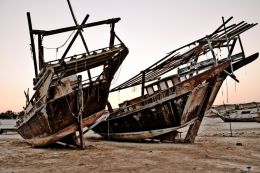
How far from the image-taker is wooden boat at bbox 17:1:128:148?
37.0 feet

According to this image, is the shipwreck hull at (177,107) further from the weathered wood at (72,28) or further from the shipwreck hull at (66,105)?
the weathered wood at (72,28)

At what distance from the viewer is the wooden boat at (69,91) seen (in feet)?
37.0

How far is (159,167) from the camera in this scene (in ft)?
23.5

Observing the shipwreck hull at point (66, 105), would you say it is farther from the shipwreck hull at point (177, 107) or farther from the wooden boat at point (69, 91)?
the shipwreck hull at point (177, 107)

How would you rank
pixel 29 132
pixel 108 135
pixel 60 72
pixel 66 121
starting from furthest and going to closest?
pixel 108 135
pixel 29 132
pixel 66 121
pixel 60 72

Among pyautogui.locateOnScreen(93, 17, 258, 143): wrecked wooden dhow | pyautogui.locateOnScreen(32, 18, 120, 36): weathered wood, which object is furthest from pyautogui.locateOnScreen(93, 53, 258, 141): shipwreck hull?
pyautogui.locateOnScreen(32, 18, 120, 36): weathered wood

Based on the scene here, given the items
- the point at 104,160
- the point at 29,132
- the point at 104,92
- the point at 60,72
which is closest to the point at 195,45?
the point at 104,92

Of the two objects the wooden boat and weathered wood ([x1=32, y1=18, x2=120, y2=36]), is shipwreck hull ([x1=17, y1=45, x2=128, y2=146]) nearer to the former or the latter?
the wooden boat

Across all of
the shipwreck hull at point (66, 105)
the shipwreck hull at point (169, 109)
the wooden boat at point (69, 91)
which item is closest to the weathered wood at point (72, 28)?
the wooden boat at point (69, 91)

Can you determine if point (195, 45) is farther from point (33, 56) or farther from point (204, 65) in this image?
point (33, 56)

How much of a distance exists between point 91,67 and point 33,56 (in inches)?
130

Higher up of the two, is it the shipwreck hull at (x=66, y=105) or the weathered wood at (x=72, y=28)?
the weathered wood at (x=72, y=28)

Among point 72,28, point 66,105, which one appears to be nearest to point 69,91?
point 66,105

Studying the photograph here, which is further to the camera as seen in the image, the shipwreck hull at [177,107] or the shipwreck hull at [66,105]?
the shipwreck hull at [177,107]
